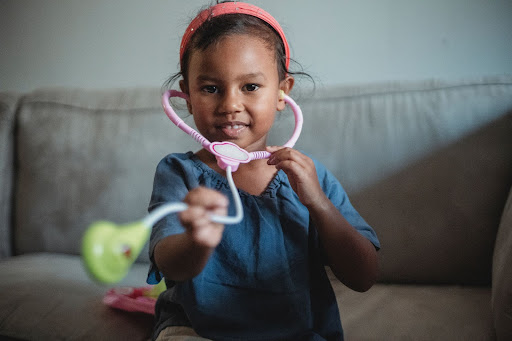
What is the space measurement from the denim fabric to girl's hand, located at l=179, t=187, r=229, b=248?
0.21 metres

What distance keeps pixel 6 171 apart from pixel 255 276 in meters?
1.09

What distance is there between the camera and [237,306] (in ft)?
2.44

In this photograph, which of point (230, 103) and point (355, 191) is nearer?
point (230, 103)

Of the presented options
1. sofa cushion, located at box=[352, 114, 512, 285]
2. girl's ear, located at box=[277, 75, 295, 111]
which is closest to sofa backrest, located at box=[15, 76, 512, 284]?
sofa cushion, located at box=[352, 114, 512, 285]

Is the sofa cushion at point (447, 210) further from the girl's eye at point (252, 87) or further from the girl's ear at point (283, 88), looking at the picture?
the girl's eye at point (252, 87)

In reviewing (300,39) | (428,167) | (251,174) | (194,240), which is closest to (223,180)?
(251,174)

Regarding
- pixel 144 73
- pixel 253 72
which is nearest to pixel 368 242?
pixel 253 72

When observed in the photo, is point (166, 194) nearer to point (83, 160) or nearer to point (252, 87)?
point (252, 87)

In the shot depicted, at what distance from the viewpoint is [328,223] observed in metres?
0.72

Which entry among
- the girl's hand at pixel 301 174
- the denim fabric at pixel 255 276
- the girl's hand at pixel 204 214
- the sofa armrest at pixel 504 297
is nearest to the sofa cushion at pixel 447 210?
the sofa armrest at pixel 504 297

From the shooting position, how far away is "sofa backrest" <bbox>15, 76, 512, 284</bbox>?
1.08 m

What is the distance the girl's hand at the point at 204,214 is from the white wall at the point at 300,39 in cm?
116

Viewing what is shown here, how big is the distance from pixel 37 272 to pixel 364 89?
107 centimetres

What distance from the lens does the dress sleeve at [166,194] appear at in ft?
2.18
